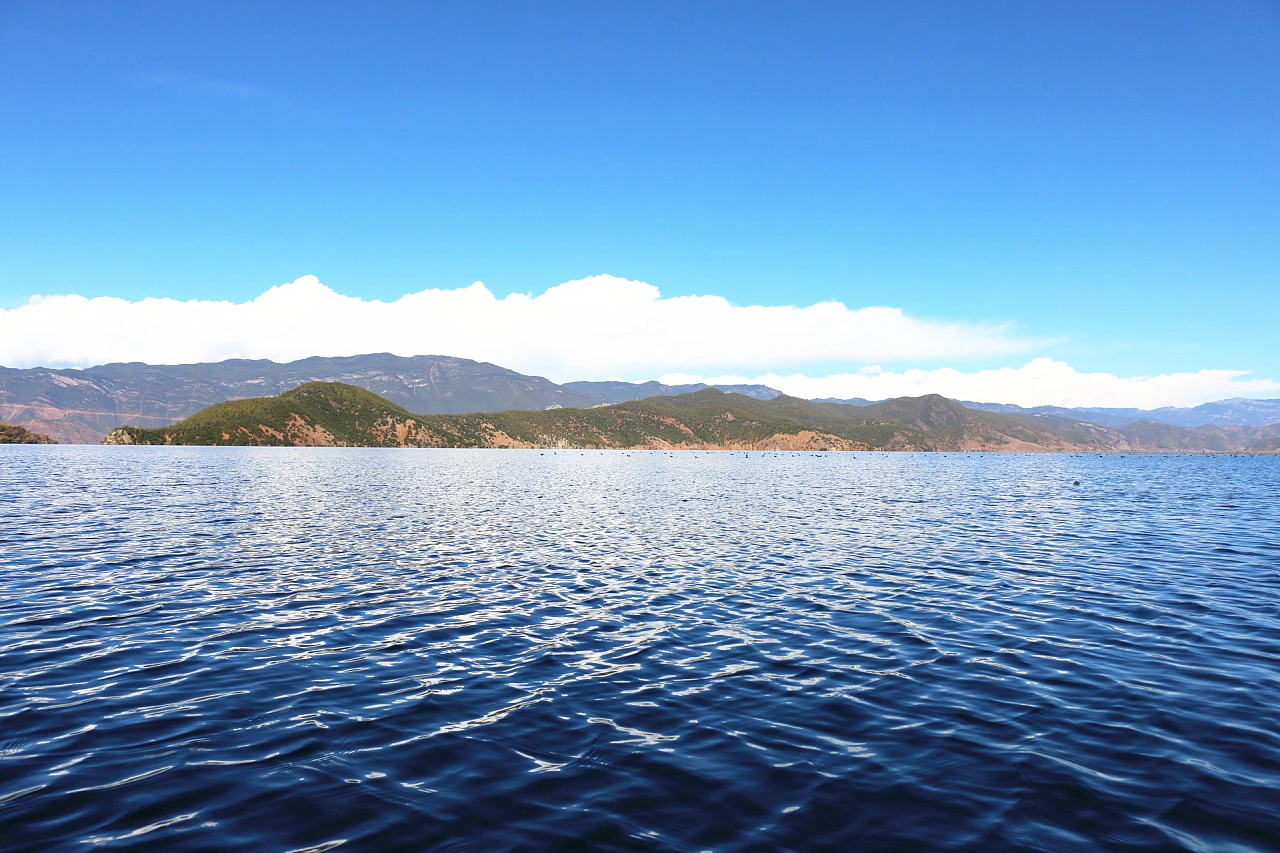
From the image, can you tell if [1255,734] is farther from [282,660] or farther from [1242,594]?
[282,660]

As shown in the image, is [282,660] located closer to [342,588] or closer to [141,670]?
[141,670]

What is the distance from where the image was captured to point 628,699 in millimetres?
17656

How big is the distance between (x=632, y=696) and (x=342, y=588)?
1873 cm

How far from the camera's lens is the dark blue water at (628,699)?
37.9ft

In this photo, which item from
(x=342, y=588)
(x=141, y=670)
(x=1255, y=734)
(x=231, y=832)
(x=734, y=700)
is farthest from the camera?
(x=342, y=588)

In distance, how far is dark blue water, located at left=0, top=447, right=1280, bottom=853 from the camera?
37.9 feet

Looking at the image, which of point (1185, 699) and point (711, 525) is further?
point (711, 525)

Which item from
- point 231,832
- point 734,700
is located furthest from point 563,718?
point 231,832

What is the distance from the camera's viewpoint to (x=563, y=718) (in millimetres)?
16250

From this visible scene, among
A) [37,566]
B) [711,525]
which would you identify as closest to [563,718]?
[37,566]

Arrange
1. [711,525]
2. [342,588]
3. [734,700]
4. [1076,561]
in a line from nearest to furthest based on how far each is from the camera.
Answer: [734,700] → [342,588] → [1076,561] → [711,525]

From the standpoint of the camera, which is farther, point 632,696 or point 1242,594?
point 1242,594

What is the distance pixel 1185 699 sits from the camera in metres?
18.2

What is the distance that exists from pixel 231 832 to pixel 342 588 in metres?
21.3
